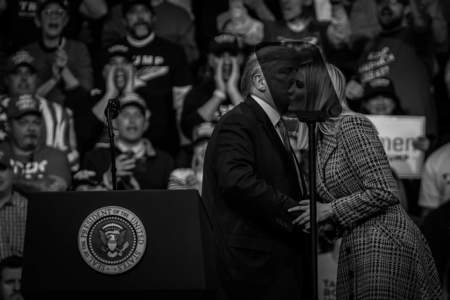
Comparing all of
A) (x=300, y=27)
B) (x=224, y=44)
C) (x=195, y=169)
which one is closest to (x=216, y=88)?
(x=224, y=44)

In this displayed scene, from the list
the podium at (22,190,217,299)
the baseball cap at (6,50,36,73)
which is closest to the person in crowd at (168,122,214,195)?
the baseball cap at (6,50,36,73)

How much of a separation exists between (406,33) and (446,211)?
1.85 metres

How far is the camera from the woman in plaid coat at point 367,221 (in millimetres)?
3000

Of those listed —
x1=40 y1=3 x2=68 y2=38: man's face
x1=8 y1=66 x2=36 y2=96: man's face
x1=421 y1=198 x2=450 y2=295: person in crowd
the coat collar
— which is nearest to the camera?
the coat collar

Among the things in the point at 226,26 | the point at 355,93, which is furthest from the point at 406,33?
the point at 226,26

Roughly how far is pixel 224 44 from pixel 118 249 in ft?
14.6

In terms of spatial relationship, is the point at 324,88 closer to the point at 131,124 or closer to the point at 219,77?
the point at 131,124

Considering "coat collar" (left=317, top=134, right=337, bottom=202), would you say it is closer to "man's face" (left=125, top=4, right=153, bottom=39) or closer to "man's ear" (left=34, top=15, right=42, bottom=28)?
"man's face" (left=125, top=4, right=153, bottom=39)

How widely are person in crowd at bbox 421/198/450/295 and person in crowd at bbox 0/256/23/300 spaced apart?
2673 millimetres

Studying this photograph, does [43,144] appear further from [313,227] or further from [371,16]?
[313,227]

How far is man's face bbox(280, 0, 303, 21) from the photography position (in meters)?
7.18

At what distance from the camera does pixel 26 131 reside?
6359 millimetres

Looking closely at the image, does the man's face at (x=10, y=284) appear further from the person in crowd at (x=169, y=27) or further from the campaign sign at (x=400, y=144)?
the campaign sign at (x=400, y=144)

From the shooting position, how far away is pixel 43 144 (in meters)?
6.41
